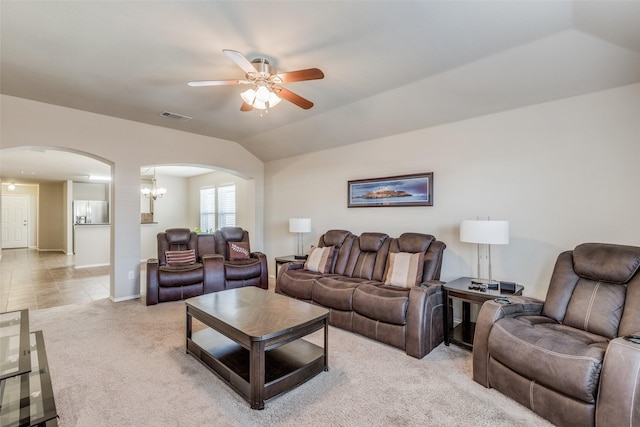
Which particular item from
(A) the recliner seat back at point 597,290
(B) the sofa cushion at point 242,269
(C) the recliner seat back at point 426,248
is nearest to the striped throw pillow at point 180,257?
(B) the sofa cushion at point 242,269

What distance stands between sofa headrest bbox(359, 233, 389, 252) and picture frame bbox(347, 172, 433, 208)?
549 mm

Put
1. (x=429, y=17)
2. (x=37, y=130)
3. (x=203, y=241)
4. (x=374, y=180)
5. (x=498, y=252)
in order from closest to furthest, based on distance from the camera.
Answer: (x=429, y=17) < (x=498, y=252) < (x=37, y=130) < (x=374, y=180) < (x=203, y=241)

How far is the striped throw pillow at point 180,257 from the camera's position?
483 centimetres

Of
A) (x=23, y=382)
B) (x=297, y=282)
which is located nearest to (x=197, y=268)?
(x=297, y=282)

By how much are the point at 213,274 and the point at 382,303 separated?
115 inches

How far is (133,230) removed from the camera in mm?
4668

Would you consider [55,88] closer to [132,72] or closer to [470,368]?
[132,72]

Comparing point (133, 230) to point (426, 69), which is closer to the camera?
point (426, 69)

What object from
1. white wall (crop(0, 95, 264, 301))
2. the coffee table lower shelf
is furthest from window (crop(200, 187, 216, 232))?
the coffee table lower shelf

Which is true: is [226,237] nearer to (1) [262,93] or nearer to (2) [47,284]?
(2) [47,284]

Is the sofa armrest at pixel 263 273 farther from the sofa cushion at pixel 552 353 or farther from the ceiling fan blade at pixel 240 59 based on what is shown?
the sofa cushion at pixel 552 353

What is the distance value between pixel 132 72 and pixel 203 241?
10.0 feet

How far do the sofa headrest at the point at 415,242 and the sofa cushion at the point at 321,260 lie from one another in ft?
3.40

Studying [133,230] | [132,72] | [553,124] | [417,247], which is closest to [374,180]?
[417,247]
